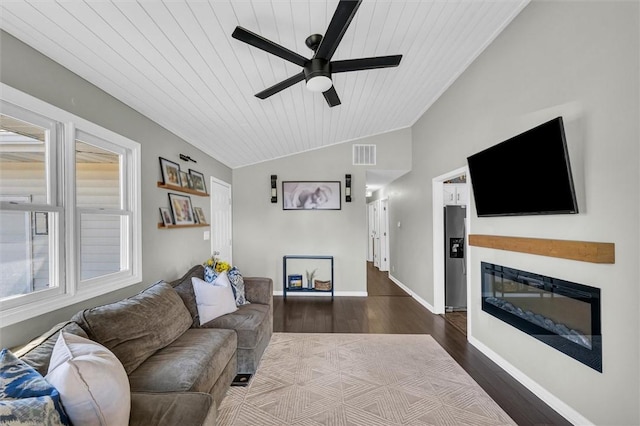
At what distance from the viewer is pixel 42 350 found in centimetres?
131

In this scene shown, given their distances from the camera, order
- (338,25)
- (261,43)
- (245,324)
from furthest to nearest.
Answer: (245,324), (261,43), (338,25)

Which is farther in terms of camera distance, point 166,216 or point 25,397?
point 166,216

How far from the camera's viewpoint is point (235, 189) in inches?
213

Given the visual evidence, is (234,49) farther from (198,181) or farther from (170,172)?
(198,181)

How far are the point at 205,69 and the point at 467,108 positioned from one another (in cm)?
271

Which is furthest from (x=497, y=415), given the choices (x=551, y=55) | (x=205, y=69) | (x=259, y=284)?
(x=205, y=69)

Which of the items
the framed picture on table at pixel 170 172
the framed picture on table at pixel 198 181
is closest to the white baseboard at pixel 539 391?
the framed picture on table at pixel 170 172

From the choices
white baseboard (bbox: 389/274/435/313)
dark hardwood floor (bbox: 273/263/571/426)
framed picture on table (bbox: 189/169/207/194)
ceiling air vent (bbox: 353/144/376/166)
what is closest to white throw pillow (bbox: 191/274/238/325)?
dark hardwood floor (bbox: 273/263/571/426)

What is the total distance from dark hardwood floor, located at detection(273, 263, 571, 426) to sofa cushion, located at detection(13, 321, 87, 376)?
2327 mm

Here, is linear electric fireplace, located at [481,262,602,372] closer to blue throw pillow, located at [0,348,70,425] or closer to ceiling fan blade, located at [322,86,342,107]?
ceiling fan blade, located at [322,86,342,107]

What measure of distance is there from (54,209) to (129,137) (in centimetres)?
97

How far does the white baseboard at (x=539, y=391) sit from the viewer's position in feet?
6.13

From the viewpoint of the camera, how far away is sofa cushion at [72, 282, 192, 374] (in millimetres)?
1649

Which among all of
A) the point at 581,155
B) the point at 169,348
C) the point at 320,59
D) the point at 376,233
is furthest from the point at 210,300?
the point at 376,233
